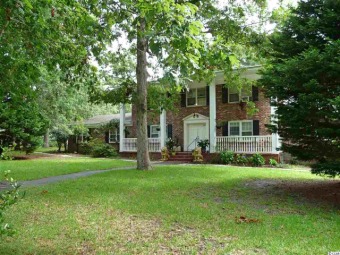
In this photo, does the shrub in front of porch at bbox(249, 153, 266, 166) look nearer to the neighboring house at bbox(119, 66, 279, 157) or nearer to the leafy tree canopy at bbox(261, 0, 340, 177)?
the neighboring house at bbox(119, 66, 279, 157)

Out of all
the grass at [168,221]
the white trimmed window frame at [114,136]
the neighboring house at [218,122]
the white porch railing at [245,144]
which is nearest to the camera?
the grass at [168,221]

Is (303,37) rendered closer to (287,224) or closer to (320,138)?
(320,138)

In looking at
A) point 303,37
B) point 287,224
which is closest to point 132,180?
point 287,224

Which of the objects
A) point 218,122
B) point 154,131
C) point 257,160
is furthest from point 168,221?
point 154,131

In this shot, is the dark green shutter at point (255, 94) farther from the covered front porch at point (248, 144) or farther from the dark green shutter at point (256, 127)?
the covered front porch at point (248, 144)

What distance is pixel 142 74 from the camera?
1427 cm

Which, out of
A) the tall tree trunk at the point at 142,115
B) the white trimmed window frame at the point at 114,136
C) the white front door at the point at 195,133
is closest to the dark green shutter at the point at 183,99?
the white front door at the point at 195,133

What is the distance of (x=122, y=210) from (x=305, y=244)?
12.0ft

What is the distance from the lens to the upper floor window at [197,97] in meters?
23.3

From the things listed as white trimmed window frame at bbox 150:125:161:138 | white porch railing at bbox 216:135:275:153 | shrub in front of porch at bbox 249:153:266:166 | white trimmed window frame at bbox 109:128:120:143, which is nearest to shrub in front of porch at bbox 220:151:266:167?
shrub in front of porch at bbox 249:153:266:166

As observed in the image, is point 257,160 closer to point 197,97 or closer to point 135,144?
point 197,97

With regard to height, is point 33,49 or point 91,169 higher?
point 33,49

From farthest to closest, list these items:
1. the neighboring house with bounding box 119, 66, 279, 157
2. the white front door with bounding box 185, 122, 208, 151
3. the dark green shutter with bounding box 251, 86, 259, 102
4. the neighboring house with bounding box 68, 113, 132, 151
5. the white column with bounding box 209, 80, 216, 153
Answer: the neighboring house with bounding box 68, 113, 132, 151
the white front door with bounding box 185, 122, 208, 151
the white column with bounding box 209, 80, 216, 153
the dark green shutter with bounding box 251, 86, 259, 102
the neighboring house with bounding box 119, 66, 279, 157

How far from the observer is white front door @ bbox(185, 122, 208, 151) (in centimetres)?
2306
